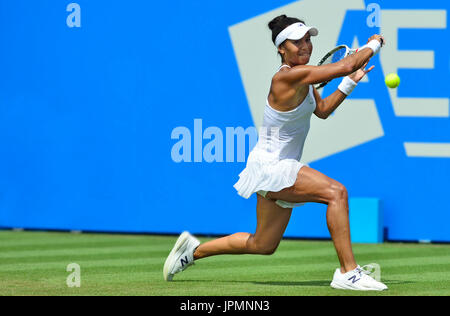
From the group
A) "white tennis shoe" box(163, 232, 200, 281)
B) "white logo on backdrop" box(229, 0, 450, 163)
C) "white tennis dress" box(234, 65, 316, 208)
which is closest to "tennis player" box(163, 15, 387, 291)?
"white tennis dress" box(234, 65, 316, 208)

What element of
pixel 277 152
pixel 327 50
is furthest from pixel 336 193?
pixel 327 50

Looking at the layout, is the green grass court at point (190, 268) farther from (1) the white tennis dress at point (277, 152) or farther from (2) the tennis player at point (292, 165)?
(1) the white tennis dress at point (277, 152)

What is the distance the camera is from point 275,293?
6742 millimetres

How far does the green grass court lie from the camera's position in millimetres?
6992

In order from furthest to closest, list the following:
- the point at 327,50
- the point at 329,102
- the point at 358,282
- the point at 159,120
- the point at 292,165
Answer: the point at 159,120
the point at 327,50
the point at 329,102
the point at 292,165
the point at 358,282

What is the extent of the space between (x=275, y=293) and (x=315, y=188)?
2.48 ft

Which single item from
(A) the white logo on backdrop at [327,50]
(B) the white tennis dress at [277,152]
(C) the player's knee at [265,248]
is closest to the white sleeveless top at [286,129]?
(B) the white tennis dress at [277,152]

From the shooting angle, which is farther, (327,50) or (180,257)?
(327,50)

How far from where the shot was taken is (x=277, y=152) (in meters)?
7.12

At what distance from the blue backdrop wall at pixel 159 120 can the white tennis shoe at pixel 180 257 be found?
3.67 m

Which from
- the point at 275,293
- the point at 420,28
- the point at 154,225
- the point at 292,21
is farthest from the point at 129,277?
the point at 420,28

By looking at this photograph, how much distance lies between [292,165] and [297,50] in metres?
0.80

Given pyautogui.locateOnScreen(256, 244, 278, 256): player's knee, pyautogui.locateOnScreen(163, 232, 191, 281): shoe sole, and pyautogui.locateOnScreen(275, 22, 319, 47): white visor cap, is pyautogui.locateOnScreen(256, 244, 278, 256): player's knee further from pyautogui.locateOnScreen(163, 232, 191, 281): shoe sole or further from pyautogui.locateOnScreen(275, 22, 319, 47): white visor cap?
pyautogui.locateOnScreen(275, 22, 319, 47): white visor cap

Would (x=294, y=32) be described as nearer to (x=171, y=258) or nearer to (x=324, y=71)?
(x=324, y=71)
